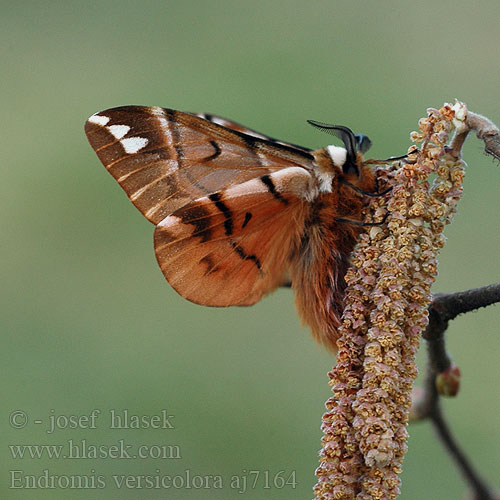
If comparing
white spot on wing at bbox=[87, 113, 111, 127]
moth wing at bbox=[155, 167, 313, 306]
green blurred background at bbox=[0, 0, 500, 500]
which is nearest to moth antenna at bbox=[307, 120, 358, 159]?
moth wing at bbox=[155, 167, 313, 306]

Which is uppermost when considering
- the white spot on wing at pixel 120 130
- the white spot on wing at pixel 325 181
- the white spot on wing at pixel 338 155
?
the white spot on wing at pixel 120 130

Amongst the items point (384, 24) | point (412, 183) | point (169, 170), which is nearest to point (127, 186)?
point (169, 170)

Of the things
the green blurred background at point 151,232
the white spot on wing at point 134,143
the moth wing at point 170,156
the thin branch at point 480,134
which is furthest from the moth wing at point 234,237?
the green blurred background at point 151,232

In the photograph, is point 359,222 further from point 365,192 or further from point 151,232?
point 151,232

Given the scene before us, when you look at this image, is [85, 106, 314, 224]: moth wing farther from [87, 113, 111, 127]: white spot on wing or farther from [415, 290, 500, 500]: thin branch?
[415, 290, 500, 500]: thin branch

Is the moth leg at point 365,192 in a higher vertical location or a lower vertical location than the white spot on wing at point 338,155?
lower

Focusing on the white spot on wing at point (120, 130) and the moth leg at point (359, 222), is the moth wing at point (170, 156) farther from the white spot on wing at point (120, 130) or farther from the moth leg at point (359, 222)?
the moth leg at point (359, 222)

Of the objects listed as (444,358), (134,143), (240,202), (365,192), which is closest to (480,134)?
(365,192)
